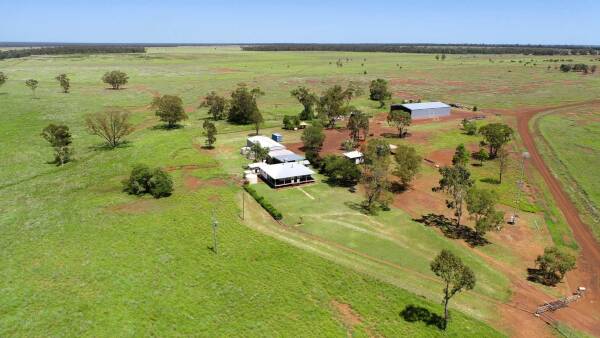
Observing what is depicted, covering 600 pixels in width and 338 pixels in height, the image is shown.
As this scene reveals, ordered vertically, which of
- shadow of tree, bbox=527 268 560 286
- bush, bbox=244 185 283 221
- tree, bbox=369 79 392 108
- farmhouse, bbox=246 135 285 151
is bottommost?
shadow of tree, bbox=527 268 560 286

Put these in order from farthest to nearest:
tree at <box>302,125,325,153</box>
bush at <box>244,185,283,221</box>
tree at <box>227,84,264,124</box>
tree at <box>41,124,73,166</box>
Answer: tree at <box>227,84,264,124</box>
tree at <box>302,125,325,153</box>
tree at <box>41,124,73,166</box>
bush at <box>244,185,283,221</box>

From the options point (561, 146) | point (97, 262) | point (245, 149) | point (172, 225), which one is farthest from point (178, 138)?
point (561, 146)

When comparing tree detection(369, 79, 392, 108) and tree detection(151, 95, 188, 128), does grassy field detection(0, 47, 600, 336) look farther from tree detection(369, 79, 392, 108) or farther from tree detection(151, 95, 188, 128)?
tree detection(369, 79, 392, 108)

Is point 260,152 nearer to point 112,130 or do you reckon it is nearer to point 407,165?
point 407,165

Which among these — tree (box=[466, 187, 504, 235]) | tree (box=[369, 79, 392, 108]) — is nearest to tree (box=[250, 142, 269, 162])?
tree (box=[466, 187, 504, 235])

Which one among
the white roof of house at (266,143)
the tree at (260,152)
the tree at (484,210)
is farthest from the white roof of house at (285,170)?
the tree at (484,210)
